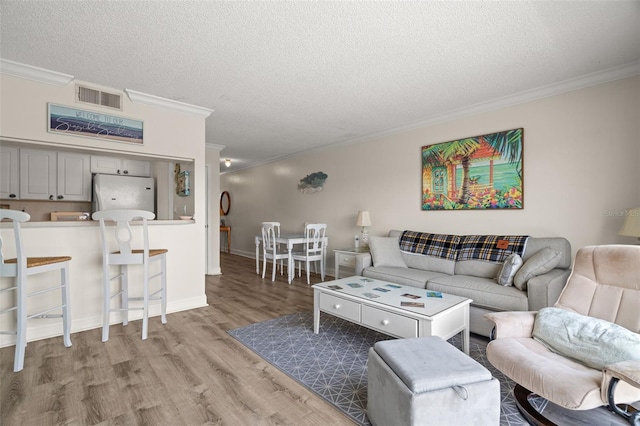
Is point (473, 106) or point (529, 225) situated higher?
point (473, 106)

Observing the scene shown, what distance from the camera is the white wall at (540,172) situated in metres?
2.72

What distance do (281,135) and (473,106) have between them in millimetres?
2796

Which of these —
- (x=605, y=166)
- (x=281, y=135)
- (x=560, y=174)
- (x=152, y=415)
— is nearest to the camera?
(x=152, y=415)

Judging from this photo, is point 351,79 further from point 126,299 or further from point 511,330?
point 126,299

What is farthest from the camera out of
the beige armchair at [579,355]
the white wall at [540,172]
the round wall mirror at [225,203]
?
the round wall mirror at [225,203]

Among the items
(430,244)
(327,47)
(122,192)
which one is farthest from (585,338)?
(122,192)

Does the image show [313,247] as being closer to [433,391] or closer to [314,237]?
[314,237]

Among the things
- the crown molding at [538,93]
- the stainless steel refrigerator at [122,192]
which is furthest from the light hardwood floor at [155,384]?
the crown molding at [538,93]

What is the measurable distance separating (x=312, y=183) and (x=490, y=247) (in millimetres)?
3367

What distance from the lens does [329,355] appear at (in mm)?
2389

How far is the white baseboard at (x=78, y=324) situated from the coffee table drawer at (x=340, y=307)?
1739 millimetres

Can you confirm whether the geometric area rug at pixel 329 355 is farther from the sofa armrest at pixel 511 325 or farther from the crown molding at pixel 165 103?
the crown molding at pixel 165 103

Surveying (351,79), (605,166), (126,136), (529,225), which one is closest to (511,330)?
(529,225)

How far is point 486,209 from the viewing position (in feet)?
11.6
